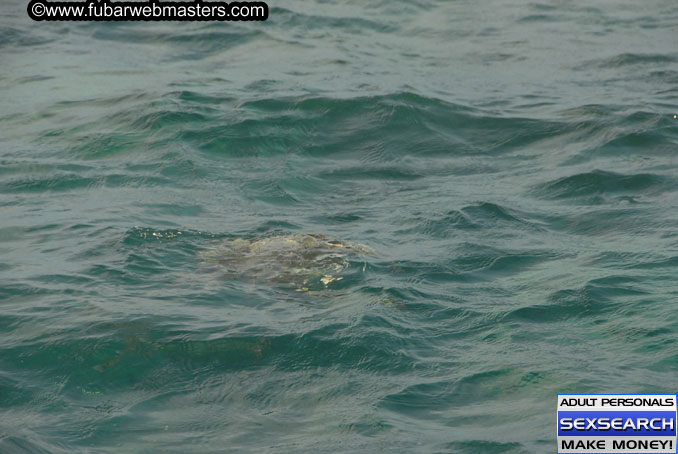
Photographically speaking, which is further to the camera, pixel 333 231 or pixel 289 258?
pixel 333 231

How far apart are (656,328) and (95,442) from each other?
11.5 ft

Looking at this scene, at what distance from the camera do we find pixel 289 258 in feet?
22.6

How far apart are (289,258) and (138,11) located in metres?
10.2

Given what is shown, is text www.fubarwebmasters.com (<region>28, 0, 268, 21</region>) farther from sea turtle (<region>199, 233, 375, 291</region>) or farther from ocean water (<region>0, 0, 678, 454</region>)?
sea turtle (<region>199, 233, 375, 291</region>)

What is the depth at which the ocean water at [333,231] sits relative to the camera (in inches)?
200

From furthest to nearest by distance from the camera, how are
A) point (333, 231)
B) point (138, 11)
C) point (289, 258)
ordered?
point (138, 11)
point (333, 231)
point (289, 258)

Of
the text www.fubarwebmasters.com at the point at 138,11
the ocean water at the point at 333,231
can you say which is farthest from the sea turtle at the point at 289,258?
the text www.fubarwebmasters.com at the point at 138,11

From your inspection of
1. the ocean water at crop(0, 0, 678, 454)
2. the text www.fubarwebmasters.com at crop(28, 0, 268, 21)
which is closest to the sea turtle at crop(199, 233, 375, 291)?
the ocean water at crop(0, 0, 678, 454)

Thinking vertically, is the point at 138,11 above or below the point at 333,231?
above

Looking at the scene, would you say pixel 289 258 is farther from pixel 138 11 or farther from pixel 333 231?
pixel 138 11

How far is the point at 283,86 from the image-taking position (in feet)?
40.0

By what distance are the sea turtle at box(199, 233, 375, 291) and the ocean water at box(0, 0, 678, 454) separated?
101 mm

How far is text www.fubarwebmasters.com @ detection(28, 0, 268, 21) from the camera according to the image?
15.6m

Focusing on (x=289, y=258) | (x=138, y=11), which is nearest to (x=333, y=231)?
(x=289, y=258)
